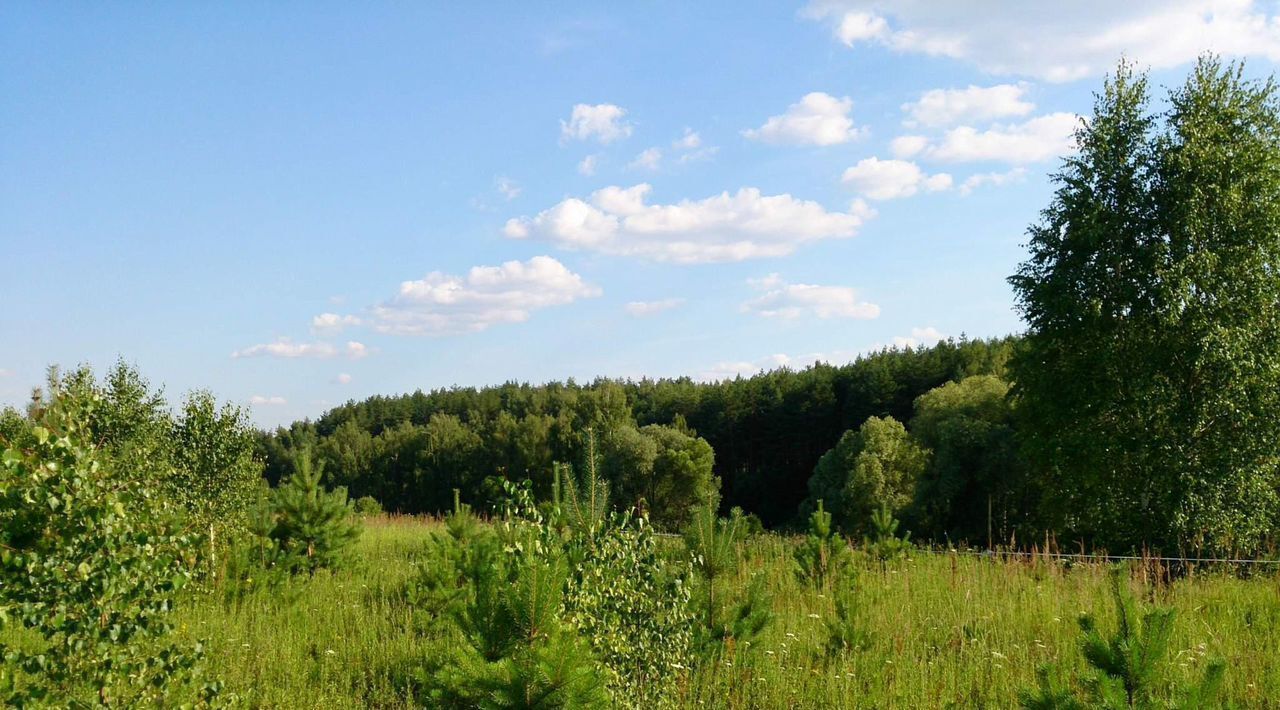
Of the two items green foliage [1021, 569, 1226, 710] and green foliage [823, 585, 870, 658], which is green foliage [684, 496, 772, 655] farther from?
green foliage [1021, 569, 1226, 710]

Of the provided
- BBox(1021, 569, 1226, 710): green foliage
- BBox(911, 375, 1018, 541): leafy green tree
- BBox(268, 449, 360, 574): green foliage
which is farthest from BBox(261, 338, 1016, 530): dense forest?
BBox(1021, 569, 1226, 710): green foliage

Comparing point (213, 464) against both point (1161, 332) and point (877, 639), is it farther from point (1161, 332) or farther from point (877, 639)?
point (1161, 332)

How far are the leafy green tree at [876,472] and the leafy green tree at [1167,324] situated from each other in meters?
18.4

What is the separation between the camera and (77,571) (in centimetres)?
363

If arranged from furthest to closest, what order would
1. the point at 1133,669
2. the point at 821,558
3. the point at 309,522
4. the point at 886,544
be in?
1. the point at 309,522
2. the point at 886,544
3. the point at 821,558
4. the point at 1133,669

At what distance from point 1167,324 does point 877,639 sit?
13649 millimetres

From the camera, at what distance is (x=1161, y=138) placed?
18.0 meters

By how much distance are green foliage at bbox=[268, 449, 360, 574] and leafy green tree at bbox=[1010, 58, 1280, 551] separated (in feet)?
51.0

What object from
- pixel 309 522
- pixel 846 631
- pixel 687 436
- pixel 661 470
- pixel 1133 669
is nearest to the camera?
pixel 1133 669

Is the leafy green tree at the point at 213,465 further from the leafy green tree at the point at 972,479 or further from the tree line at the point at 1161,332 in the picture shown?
the leafy green tree at the point at 972,479

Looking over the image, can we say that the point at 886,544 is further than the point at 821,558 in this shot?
Yes

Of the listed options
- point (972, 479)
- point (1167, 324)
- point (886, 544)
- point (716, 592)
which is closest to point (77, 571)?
point (716, 592)

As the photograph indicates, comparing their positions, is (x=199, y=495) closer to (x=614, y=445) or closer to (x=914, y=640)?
(x=914, y=640)

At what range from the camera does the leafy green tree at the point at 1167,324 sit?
16.3 metres
